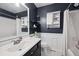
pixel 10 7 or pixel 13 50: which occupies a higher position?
pixel 10 7

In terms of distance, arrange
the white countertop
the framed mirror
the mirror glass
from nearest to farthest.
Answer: the white countertop
the mirror glass
the framed mirror

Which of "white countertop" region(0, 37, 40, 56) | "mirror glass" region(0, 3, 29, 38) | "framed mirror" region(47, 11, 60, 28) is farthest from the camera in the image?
"framed mirror" region(47, 11, 60, 28)

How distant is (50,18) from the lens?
3.58 feet

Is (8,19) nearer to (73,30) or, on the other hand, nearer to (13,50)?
(13,50)

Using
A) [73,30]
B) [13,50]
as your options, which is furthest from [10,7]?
[73,30]

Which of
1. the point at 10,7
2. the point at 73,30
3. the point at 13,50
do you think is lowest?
the point at 13,50

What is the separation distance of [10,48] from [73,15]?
1314mm

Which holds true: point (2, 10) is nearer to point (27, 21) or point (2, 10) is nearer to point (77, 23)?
point (27, 21)

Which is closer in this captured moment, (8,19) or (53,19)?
(8,19)

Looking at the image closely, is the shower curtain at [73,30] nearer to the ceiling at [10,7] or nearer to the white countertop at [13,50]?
the white countertop at [13,50]

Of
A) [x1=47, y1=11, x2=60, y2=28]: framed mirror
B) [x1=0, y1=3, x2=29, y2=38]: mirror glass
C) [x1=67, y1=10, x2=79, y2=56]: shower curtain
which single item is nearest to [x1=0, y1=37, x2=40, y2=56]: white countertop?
[x1=0, y1=3, x2=29, y2=38]: mirror glass

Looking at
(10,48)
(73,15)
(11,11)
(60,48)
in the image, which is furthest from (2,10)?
(73,15)

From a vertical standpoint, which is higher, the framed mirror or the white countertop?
the framed mirror

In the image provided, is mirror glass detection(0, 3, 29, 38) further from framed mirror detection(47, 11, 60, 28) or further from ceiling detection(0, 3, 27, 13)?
framed mirror detection(47, 11, 60, 28)
